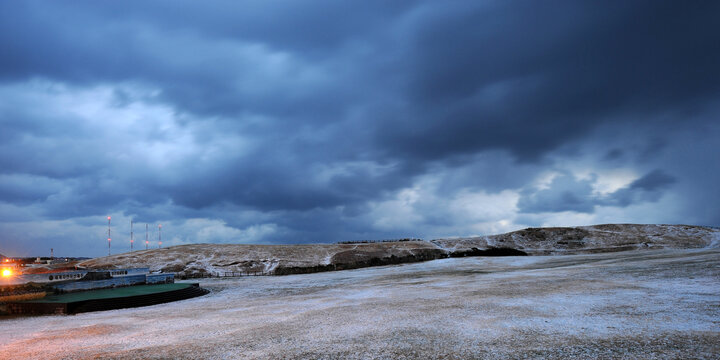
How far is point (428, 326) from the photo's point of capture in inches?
547

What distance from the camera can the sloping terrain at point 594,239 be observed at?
61.8 m

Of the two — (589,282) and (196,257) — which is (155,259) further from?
(589,282)

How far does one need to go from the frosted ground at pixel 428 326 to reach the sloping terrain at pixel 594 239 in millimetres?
44355

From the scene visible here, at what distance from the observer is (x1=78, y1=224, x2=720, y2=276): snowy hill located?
5708cm

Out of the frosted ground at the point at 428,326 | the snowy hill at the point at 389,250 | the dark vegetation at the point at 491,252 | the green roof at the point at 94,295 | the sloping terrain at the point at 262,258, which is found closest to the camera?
the frosted ground at the point at 428,326

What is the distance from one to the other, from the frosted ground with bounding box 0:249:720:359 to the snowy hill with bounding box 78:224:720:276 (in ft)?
114

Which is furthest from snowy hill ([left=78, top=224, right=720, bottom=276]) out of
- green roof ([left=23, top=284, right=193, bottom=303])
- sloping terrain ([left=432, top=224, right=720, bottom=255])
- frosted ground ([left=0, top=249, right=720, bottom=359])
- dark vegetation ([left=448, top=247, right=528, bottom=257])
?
frosted ground ([left=0, top=249, right=720, bottom=359])

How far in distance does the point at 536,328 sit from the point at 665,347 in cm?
354

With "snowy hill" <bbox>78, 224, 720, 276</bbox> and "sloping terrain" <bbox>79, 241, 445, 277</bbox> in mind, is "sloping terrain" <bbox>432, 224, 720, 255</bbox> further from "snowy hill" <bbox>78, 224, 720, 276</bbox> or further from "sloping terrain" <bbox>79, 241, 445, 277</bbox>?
"sloping terrain" <bbox>79, 241, 445, 277</bbox>

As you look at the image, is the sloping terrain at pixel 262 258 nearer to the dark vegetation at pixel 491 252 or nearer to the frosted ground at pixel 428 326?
the dark vegetation at pixel 491 252

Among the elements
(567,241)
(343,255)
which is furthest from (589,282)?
(567,241)

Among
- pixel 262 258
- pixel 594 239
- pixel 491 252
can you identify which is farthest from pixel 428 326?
pixel 594 239

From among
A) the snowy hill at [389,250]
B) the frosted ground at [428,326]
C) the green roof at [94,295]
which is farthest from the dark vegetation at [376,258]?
the frosted ground at [428,326]

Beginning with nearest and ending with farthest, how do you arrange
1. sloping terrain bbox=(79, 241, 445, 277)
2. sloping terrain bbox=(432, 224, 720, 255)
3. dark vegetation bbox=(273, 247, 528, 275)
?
1. dark vegetation bbox=(273, 247, 528, 275)
2. sloping terrain bbox=(79, 241, 445, 277)
3. sloping terrain bbox=(432, 224, 720, 255)
